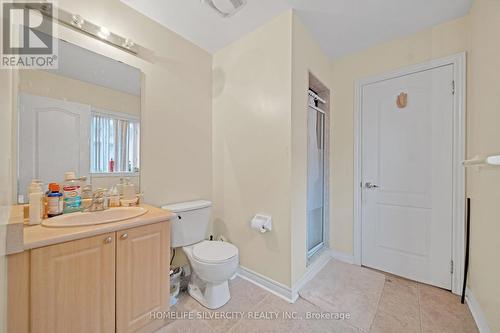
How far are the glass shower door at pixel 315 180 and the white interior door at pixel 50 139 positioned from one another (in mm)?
1975

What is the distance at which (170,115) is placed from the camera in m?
1.86

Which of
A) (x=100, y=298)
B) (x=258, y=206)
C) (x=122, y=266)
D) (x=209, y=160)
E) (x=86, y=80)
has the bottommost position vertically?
(x=100, y=298)

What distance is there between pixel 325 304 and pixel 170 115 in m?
2.15

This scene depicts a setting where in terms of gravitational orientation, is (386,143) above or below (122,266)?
above

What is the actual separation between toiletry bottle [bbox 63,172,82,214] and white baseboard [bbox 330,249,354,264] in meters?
2.56

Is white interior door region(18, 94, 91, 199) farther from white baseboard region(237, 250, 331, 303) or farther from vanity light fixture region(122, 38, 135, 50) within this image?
white baseboard region(237, 250, 331, 303)

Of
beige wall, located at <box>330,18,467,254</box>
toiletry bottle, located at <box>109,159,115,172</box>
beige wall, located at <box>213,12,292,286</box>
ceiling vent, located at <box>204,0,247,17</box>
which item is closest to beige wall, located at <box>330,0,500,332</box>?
beige wall, located at <box>330,18,467,254</box>

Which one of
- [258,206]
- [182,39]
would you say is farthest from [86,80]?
[258,206]

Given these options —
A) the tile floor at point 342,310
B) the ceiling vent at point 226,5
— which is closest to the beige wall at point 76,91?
the ceiling vent at point 226,5

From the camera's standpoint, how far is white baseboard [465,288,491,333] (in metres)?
1.25

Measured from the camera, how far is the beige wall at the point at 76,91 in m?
1.21

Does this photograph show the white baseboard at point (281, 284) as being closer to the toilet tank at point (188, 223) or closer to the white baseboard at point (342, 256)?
the white baseboard at point (342, 256)

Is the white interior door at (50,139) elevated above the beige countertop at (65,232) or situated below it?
above

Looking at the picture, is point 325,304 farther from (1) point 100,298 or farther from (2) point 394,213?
(1) point 100,298
